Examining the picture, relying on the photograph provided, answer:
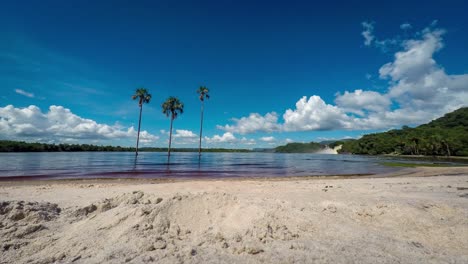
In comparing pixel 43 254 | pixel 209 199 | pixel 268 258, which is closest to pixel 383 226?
pixel 268 258

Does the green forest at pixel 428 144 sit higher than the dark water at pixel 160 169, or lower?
higher

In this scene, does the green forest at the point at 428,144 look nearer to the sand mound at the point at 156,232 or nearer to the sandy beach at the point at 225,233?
the sandy beach at the point at 225,233

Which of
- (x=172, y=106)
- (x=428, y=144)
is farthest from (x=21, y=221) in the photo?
(x=428, y=144)

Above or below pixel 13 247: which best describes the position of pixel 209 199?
above

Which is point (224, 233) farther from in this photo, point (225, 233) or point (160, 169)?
point (160, 169)

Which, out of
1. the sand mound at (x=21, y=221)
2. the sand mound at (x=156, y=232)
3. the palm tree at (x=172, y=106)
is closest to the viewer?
the sand mound at (x=156, y=232)

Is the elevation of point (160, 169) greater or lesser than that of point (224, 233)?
lesser

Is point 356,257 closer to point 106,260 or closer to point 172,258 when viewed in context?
point 172,258

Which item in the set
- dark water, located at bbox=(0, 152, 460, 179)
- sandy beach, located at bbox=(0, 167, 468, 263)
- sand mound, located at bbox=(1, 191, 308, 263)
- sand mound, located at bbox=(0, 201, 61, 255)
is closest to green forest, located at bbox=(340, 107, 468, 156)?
dark water, located at bbox=(0, 152, 460, 179)

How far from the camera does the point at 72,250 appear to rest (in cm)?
453

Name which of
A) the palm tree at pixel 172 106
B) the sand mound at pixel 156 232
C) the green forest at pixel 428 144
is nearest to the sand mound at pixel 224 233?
the sand mound at pixel 156 232

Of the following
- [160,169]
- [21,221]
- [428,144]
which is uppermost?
[428,144]

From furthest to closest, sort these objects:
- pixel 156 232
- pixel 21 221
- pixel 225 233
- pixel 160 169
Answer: pixel 160 169 → pixel 21 221 → pixel 225 233 → pixel 156 232

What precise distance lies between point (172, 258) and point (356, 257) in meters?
3.41
